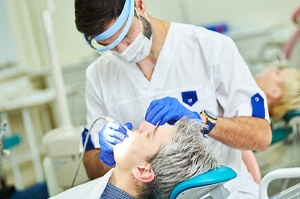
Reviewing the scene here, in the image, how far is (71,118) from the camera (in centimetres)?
205

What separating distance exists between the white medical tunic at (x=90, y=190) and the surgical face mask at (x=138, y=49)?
379 mm

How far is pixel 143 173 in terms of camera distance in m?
1.23

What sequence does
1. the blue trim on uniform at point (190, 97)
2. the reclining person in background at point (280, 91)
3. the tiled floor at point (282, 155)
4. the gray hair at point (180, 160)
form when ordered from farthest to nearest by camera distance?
1. the reclining person in background at point (280, 91)
2. the tiled floor at point (282, 155)
3. the blue trim on uniform at point (190, 97)
4. the gray hair at point (180, 160)

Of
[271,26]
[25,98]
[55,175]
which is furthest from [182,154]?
[271,26]

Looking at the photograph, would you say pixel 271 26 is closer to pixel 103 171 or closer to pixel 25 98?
pixel 25 98

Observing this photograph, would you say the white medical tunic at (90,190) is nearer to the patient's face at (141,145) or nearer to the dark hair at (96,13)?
the patient's face at (141,145)

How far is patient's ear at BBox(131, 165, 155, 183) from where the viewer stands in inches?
47.9

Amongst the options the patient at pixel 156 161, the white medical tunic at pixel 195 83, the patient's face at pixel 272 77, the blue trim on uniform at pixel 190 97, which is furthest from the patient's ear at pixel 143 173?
the patient's face at pixel 272 77

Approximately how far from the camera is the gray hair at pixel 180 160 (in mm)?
1189

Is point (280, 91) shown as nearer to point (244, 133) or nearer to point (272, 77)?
point (272, 77)

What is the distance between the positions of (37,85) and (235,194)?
233cm

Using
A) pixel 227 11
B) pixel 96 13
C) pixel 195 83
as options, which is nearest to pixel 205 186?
pixel 195 83

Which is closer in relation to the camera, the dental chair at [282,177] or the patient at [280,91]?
the dental chair at [282,177]

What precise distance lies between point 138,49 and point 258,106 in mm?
447
